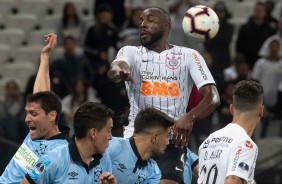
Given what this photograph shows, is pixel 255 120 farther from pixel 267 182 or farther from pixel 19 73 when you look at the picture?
pixel 19 73

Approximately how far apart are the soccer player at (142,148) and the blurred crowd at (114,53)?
5687mm

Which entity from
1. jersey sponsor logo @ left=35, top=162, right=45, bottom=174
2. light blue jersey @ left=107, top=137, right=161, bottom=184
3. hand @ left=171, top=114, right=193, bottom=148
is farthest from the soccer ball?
jersey sponsor logo @ left=35, top=162, right=45, bottom=174

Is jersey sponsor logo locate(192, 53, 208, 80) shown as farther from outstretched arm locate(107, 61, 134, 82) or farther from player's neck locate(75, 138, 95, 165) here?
player's neck locate(75, 138, 95, 165)

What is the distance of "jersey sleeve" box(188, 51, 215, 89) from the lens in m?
10.2

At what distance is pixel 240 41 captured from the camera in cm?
1759

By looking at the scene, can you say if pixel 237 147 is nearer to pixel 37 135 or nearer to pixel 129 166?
pixel 129 166

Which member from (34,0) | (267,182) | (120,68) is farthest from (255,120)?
(34,0)

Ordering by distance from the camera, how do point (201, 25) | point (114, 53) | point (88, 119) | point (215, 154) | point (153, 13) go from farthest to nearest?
point (114, 53) → point (201, 25) → point (153, 13) → point (215, 154) → point (88, 119)

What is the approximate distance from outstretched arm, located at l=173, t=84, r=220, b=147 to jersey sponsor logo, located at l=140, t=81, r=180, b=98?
26cm

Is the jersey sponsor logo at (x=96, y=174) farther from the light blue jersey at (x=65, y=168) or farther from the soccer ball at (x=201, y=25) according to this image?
the soccer ball at (x=201, y=25)

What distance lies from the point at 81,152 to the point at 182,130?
168cm

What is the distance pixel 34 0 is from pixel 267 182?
24.6ft

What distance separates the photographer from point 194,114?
9.94m

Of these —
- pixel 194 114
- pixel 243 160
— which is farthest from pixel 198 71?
pixel 243 160
